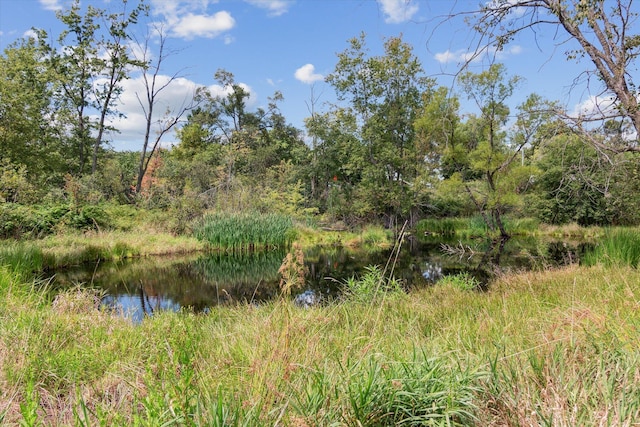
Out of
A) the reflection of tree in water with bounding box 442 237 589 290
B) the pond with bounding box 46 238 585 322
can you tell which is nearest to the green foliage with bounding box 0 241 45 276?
the pond with bounding box 46 238 585 322

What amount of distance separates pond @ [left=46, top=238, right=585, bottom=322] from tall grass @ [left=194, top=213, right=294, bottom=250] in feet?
2.57

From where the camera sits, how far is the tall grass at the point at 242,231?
14.6 meters

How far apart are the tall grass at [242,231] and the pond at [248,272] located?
784 millimetres

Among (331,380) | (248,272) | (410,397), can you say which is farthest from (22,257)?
(410,397)

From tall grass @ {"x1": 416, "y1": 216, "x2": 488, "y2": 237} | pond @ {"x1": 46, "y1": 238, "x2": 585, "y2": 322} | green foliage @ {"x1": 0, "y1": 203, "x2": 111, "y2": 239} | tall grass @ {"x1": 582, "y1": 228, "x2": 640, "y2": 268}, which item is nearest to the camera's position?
tall grass @ {"x1": 582, "y1": 228, "x2": 640, "y2": 268}

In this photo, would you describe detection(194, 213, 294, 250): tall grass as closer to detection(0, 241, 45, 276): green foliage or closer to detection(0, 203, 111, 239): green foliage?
detection(0, 203, 111, 239): green foliage

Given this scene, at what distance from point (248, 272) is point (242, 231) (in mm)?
4448

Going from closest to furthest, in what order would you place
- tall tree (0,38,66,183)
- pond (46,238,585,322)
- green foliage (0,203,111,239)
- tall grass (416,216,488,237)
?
pond (46,238,585,322) < green foliage (0,203,111,239) < tall tree (0,38,66,183) < tall grass (416,216,488,237)

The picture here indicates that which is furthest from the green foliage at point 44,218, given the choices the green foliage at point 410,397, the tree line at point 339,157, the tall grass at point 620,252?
the tall grass at point 620,252

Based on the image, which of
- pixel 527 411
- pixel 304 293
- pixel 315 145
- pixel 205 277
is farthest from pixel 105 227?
pixel 527 411

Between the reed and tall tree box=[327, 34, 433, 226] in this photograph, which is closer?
the reed

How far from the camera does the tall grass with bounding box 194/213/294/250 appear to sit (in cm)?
1455

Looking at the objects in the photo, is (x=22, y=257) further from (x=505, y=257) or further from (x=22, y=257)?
(x=505, y=257)

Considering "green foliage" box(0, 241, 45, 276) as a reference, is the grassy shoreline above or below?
above
